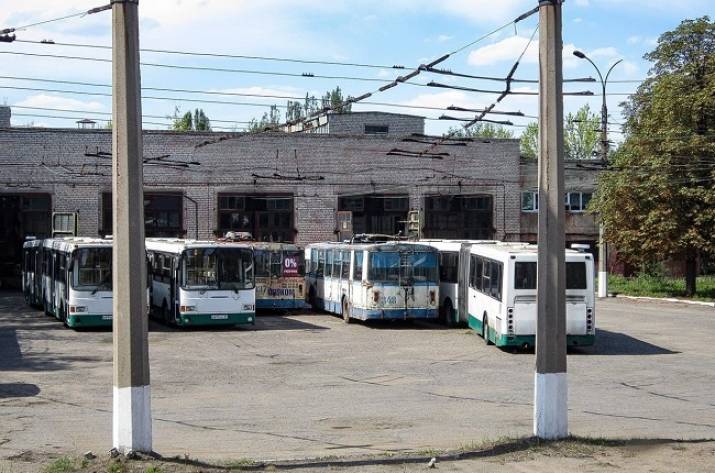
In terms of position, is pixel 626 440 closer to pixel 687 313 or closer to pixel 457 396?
pixel 457 396

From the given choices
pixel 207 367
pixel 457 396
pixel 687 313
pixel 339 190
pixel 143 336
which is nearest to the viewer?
pixel 143 336

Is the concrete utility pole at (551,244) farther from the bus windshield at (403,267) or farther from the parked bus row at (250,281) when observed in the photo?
the bus windshield at (403,267)

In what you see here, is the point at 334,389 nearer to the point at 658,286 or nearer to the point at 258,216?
the point at 658,286

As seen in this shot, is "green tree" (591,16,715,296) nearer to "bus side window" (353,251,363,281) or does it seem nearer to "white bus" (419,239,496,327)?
"white bus" (419,239,496,327)

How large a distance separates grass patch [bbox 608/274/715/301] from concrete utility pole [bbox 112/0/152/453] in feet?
119

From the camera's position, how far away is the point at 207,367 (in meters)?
20.9

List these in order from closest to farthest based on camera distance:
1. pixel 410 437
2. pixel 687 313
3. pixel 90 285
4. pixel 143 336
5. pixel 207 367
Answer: pixel 143 336, pixel 410 437, pixel 207 367, pixel 90 285, pixel 687 313

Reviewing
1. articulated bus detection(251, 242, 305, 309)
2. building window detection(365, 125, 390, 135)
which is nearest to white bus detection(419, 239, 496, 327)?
articulated bus detection(251, 242, 305, 309)

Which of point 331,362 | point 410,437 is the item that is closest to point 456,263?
point 331,362

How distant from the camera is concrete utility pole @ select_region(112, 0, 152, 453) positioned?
10656 mm

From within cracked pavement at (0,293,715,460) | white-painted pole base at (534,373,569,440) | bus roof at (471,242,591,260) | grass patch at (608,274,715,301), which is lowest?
grass patch at (608,274,715,301)

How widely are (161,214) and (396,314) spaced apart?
24.3 metres

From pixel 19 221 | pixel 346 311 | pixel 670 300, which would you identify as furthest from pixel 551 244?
pixel 19 221

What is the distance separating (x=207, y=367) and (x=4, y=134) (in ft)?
107
